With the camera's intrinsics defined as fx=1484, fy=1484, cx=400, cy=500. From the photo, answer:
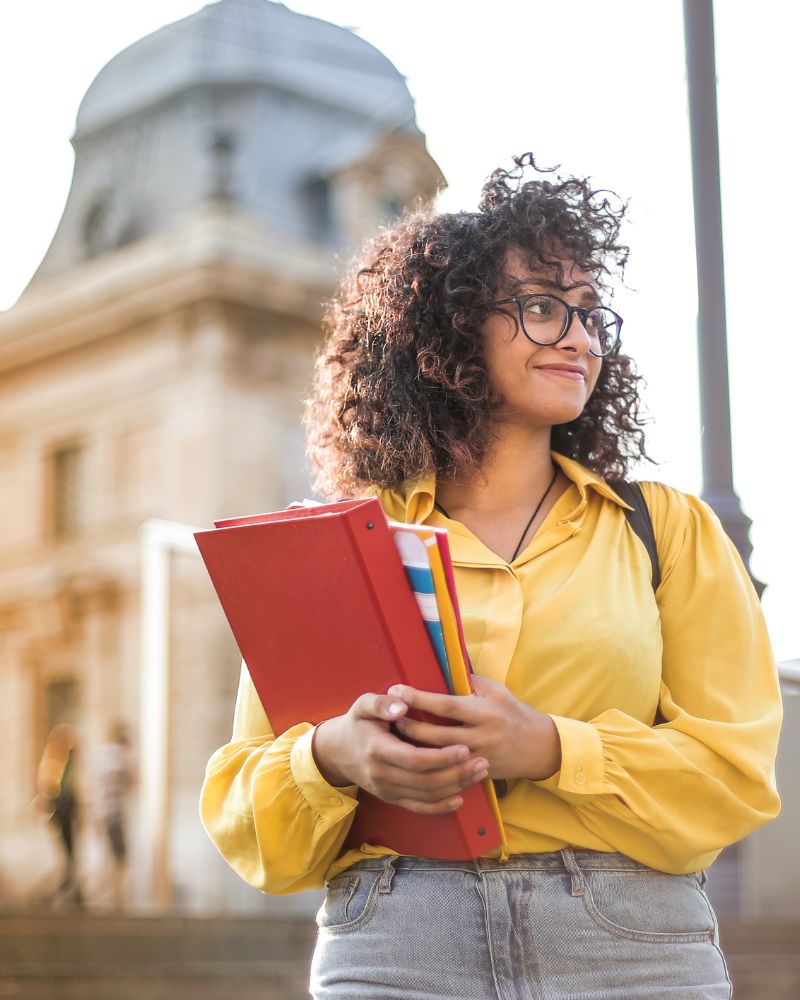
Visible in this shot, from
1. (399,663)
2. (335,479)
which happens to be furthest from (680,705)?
(335,479)

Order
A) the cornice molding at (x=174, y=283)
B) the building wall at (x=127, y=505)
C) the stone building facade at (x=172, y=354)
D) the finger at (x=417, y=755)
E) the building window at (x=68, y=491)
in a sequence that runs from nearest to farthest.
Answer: the finger at (x=417, y=755), the building wall at (x=127, y=505), the stone building facade at (x=172, y=354), the cornice molding at (x=174, y=283), the building window at (x=68, y=491)

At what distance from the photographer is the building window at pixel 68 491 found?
20875 mm

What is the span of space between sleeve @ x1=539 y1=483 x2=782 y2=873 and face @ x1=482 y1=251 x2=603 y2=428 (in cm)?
34

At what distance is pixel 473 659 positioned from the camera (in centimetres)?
228

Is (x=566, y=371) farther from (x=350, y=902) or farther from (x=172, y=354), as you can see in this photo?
(x=172, y=354)

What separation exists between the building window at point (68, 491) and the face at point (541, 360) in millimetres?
18731

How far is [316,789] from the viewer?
222 cm

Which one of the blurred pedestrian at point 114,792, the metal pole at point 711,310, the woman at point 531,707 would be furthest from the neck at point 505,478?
the blurred pedestrian at point 114,792

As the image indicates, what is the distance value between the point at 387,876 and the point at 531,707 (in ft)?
1.15

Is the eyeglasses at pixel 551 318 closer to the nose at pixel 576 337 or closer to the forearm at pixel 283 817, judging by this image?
the nose at pixel 576 337

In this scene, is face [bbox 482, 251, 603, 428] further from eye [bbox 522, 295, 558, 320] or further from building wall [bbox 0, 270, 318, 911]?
building wall [bbox 0, 270, 318, 911]

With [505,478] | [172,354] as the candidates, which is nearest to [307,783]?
[505,478]

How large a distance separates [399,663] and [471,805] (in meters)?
0.24

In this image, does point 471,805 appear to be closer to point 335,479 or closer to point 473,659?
point 473,659
